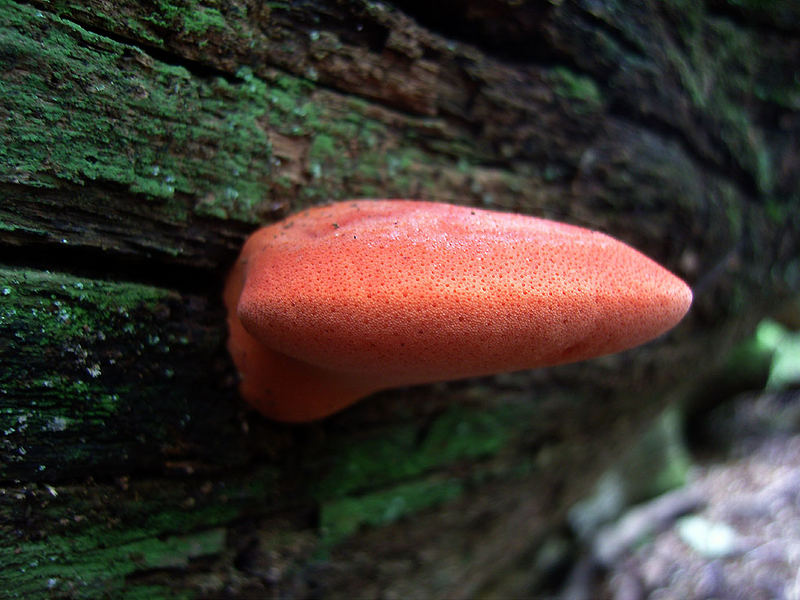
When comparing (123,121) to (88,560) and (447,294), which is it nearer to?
(447,294)

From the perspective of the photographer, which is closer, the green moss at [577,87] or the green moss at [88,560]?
the green moss at [88,560]

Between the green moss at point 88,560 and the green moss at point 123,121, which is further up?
the green moss at point 123,121

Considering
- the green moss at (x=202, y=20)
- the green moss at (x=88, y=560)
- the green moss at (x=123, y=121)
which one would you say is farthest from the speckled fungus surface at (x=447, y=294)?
the green moss at (x=88, y=560)

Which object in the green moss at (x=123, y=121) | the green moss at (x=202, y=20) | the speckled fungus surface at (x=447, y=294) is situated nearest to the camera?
the speckled fungus surface at (x=447, y=294)

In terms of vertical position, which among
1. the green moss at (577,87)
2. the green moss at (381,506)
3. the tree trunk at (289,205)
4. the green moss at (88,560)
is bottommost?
the green moss at (381,506)

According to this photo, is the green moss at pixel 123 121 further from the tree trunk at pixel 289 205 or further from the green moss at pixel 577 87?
the green moss at pixel 577 87

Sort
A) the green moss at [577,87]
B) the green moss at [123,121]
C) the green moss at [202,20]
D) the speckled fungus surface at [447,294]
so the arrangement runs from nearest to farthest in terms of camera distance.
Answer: the speckled fungus surface at [447,294], the green moss at [123,121], the green moss at [202,20], the green moss at [577,87]

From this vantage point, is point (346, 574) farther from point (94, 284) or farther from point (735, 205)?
point (735, 205)

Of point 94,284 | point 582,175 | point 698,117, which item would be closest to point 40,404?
point 94,284
